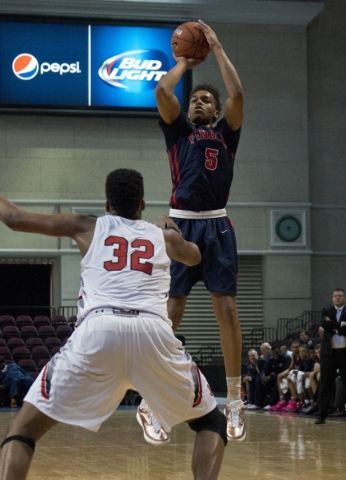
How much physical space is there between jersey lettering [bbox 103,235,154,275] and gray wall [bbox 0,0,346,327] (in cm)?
1754

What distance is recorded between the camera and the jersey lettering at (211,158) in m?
6.23

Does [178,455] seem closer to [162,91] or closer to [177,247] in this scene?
[162,91]

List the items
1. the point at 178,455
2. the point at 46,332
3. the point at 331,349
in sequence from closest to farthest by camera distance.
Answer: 1. the point at 178,455
2. the point at 331,349
3. the point at 46,332

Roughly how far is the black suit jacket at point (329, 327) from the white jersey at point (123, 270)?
8.12 m

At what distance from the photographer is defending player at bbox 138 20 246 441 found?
20.2ft

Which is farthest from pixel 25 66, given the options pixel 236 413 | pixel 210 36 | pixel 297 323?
pixel 236 413

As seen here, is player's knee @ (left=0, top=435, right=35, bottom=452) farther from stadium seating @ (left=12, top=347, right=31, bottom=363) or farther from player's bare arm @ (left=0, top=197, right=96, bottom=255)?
stadium seating @ (left=12, top=347, right=31, bottom=363)

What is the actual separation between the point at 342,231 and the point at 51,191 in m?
7.81

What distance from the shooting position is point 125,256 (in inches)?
173

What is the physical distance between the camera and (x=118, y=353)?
4.11 m

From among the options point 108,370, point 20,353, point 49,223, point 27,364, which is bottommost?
point 27,364

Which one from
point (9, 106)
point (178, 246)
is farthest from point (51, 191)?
point (178, 246)

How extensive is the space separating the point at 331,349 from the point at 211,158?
694 cm

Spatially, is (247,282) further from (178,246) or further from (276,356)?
(178,246)
